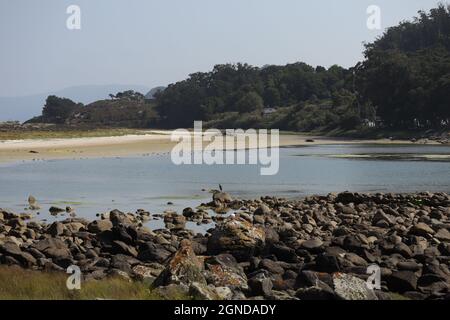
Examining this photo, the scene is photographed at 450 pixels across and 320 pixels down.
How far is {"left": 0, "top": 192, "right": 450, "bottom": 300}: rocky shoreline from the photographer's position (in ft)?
35.8

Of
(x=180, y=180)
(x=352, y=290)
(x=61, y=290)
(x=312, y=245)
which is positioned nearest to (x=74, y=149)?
(x=180, y=180)

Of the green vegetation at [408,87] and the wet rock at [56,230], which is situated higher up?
the green vegetation at [408,87]

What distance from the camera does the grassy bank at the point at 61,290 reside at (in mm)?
9352

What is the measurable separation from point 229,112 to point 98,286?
497 ft

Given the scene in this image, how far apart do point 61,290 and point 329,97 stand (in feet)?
486

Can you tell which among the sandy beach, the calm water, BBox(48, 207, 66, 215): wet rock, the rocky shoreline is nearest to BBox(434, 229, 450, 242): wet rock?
the rocky shoreline

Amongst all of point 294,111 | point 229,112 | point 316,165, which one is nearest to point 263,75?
point 229,112

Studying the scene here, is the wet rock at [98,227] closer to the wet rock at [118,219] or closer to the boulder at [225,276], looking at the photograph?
the wet rock at [118,219]

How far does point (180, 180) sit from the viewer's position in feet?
126

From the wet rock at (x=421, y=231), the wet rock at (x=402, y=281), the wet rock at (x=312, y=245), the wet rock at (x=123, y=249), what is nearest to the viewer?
the wet rock at (x=402, y=281)

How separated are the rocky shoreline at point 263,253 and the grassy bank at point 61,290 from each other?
403 mm

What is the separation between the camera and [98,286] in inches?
392
